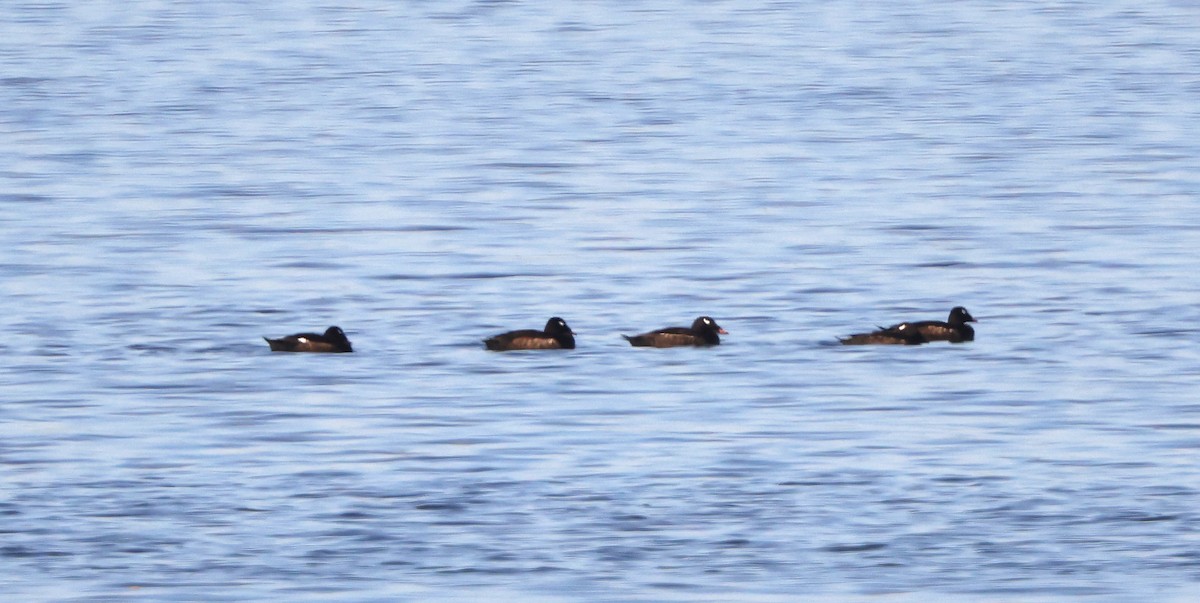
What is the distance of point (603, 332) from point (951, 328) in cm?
295

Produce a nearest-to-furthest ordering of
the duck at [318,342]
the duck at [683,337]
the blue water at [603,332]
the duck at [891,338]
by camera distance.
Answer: the blue water at [603,332]
the duck at [318,342]
the duck at [683,337]
the duck at [891,338]

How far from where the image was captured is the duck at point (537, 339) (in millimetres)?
20875

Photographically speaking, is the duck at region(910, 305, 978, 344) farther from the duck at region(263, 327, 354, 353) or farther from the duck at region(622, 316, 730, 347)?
the duck at region(263, 327, 354, 353)

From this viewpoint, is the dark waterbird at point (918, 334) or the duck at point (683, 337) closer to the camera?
the duck at point (683, 337)

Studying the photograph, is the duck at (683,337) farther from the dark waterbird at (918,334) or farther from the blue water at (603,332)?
the dark waterbird at (918,334)

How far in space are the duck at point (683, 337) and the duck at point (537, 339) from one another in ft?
1.79

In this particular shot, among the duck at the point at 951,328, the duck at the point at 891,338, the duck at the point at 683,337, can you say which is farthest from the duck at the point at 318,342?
the duck at the point at 951,328

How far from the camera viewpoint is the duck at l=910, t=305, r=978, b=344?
69.7 ft

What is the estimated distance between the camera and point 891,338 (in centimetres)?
2128

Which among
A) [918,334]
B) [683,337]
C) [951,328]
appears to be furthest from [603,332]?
[951,328]

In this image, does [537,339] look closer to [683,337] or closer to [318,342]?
[683,337]

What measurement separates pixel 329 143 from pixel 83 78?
36.1 feet

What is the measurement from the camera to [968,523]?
14.3 metres

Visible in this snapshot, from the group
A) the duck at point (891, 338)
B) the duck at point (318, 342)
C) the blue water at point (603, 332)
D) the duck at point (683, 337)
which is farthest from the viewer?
the duck at point (891, 338)
